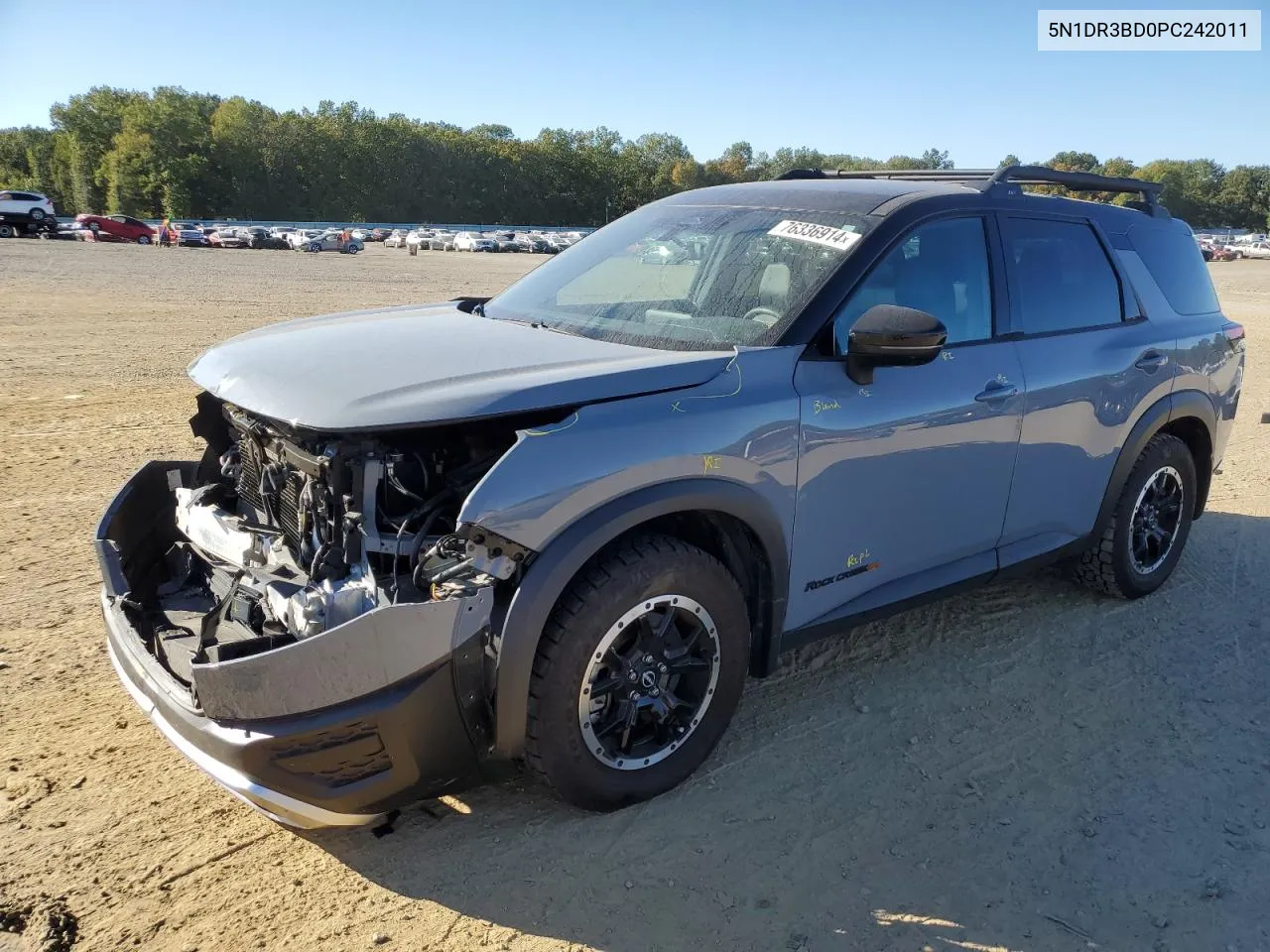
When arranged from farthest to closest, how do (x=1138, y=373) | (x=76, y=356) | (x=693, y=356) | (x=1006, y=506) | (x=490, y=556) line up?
(x=76, y=356)
(x=1138, y=373)
(x=1006, y=506)
(x=693, y=356)
(x=490, y=556)

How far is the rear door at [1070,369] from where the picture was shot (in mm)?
4027

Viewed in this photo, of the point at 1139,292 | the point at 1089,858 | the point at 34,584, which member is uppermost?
the point at 1139,292

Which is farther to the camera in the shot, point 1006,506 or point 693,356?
point 1006,506

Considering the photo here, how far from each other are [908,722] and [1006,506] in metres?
1.02

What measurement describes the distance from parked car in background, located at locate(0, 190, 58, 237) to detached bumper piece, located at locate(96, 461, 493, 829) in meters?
49.1

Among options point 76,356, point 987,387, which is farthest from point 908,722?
point 76,356

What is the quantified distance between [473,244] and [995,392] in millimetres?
65594

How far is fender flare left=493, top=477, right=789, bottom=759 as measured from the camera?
2.61 m

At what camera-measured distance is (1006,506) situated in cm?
402

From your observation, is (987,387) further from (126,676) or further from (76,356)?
(76,356)

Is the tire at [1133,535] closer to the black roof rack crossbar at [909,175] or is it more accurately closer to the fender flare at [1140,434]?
the fender flare at [1140,434]

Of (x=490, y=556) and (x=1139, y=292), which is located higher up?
(x=1139, y=292)

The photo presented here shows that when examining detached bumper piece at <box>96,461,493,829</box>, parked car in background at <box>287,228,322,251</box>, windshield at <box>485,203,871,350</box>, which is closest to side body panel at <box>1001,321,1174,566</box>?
windshield at <box>485,203,871,350</box>

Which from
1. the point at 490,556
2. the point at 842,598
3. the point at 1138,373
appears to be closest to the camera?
the point at 490,556
